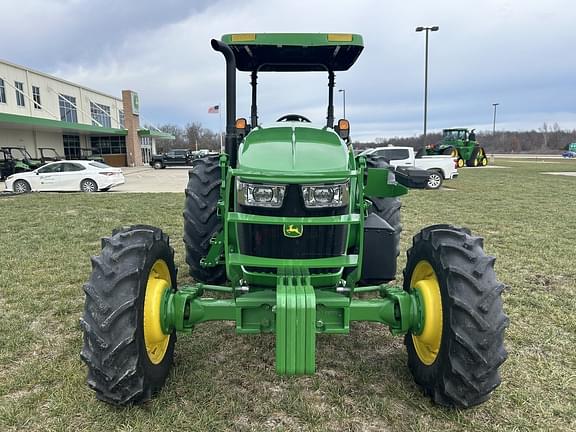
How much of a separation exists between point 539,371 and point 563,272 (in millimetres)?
3075

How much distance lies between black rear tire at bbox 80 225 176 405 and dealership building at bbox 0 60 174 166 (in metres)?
30.0

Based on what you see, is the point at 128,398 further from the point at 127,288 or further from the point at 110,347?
→ the point at 127,288

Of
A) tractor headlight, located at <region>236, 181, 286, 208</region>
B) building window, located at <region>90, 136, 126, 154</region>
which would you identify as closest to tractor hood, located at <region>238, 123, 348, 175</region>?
tractor headlight, located at <region>236, 181, 286, 208</region>

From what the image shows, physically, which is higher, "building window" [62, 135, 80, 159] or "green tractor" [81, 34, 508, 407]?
"building window" [62, 135, 80, 159]

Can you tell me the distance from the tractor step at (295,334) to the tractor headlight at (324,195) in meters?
→ 0.64

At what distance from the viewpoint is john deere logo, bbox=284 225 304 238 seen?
9.07ft

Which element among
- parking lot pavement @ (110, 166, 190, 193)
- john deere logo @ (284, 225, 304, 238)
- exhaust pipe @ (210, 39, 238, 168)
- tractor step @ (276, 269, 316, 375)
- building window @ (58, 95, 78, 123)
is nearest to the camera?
tractor step @ (276, 269, 316, 375)

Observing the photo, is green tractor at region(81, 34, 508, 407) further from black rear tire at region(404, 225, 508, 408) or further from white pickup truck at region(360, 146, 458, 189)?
white pickup truck at region(360, 146, 458, 189)

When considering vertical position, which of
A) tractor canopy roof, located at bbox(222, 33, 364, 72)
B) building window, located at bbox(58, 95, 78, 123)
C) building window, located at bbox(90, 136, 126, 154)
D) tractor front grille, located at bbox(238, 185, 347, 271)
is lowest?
tractor front grille, located at bbox(238, 185, 347, 271)

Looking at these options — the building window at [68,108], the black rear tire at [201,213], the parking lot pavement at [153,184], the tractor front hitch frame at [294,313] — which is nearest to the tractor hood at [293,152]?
the tractor front hitch frame at [294,313]

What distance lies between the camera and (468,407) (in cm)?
260

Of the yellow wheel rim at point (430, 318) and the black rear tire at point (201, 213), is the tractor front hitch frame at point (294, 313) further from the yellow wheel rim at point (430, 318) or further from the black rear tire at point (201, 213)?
the black rear tire at point (201, 213)

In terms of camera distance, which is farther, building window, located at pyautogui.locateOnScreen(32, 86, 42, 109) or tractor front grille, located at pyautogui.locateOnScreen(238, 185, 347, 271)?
building window, located at pyautogui.locateOnScreen(32, 86, 42, 109)

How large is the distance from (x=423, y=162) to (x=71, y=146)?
34.9 m
